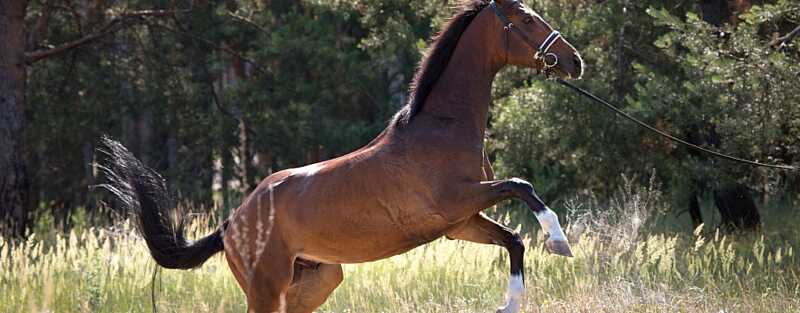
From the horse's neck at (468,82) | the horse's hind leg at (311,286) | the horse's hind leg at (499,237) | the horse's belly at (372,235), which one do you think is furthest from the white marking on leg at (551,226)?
the horse's hind leg at (311,286)

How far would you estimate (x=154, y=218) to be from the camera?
22.4 feet

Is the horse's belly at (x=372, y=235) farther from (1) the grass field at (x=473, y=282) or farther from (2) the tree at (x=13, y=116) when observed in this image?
(2) the tree at (x=13, y=116)

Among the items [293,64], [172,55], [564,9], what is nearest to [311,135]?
[293,64]

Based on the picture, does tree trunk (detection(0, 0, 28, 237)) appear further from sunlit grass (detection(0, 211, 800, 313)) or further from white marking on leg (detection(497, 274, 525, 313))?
white marking on leg (detection(497, 274, 525, 313))

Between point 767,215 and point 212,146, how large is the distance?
29.9 ft

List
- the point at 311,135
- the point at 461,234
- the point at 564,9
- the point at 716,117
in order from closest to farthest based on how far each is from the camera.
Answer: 1. the point at 461,234
2. the point at 716,117
3. the point at 564,9
4. the point at 311,135

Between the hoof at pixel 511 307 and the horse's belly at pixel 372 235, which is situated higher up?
the horse's belly at pixel 372 235

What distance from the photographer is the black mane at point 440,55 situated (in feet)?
20.1

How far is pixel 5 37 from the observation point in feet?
42.9

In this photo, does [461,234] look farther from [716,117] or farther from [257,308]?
[716,117]

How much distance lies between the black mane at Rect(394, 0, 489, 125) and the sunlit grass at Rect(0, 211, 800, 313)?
1788 millimetres

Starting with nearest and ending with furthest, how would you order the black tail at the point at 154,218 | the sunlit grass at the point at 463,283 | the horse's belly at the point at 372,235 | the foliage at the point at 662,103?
the horse's belly at the point at 372,235 < the black tail at the point at 154,218 < the sunlit grass at the point at 463,283 < the foliage at the point at 662,103

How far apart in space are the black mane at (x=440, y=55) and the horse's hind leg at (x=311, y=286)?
1.10m

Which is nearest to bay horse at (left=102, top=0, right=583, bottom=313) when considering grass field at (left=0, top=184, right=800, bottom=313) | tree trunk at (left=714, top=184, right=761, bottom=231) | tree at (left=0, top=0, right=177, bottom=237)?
grass field at (left=0, top=184, right=800, bottom=313)
